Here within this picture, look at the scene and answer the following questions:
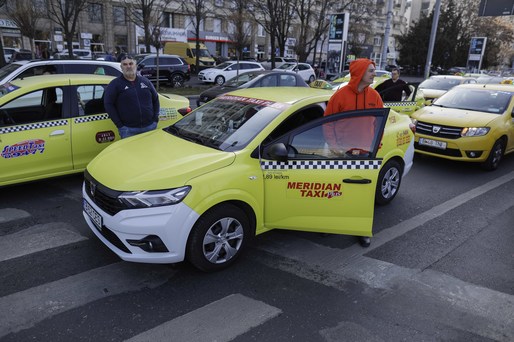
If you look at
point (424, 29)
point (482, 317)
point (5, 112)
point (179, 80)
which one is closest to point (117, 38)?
point (179, 80)

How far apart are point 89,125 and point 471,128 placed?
6467 millimetres

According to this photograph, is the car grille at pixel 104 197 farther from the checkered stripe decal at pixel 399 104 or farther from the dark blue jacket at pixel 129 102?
the checkered stripe decal at pixel 399 104

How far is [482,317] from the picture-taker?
3.16 metres

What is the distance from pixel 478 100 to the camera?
8227 mm

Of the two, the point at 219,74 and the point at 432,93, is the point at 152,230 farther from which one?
the point at 219,74

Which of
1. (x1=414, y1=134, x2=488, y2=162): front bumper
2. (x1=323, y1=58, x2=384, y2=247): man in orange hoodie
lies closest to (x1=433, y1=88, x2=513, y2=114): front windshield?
(x1=414, y1=134, x2=488, y2=162): front bumper

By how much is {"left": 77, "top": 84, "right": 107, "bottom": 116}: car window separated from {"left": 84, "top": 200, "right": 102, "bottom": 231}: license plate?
2.27m

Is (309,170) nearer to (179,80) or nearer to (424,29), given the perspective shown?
(179,80)

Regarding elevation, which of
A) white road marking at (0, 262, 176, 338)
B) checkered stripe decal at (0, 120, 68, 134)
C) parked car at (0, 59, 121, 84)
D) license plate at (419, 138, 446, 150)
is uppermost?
parked car at (0, 59, 121, 84)

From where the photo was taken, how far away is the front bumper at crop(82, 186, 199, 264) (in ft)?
10.4

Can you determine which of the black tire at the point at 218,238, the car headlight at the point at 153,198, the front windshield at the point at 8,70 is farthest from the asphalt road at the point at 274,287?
the front windshield at the point at 8,70

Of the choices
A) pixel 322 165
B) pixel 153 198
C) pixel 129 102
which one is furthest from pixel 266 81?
pixel 153 198

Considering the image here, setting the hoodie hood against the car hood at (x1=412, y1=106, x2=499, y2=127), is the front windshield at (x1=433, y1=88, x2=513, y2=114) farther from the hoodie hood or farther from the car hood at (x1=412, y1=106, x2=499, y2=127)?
the hoodie hood

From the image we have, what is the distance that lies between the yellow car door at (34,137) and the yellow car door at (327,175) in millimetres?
3172
